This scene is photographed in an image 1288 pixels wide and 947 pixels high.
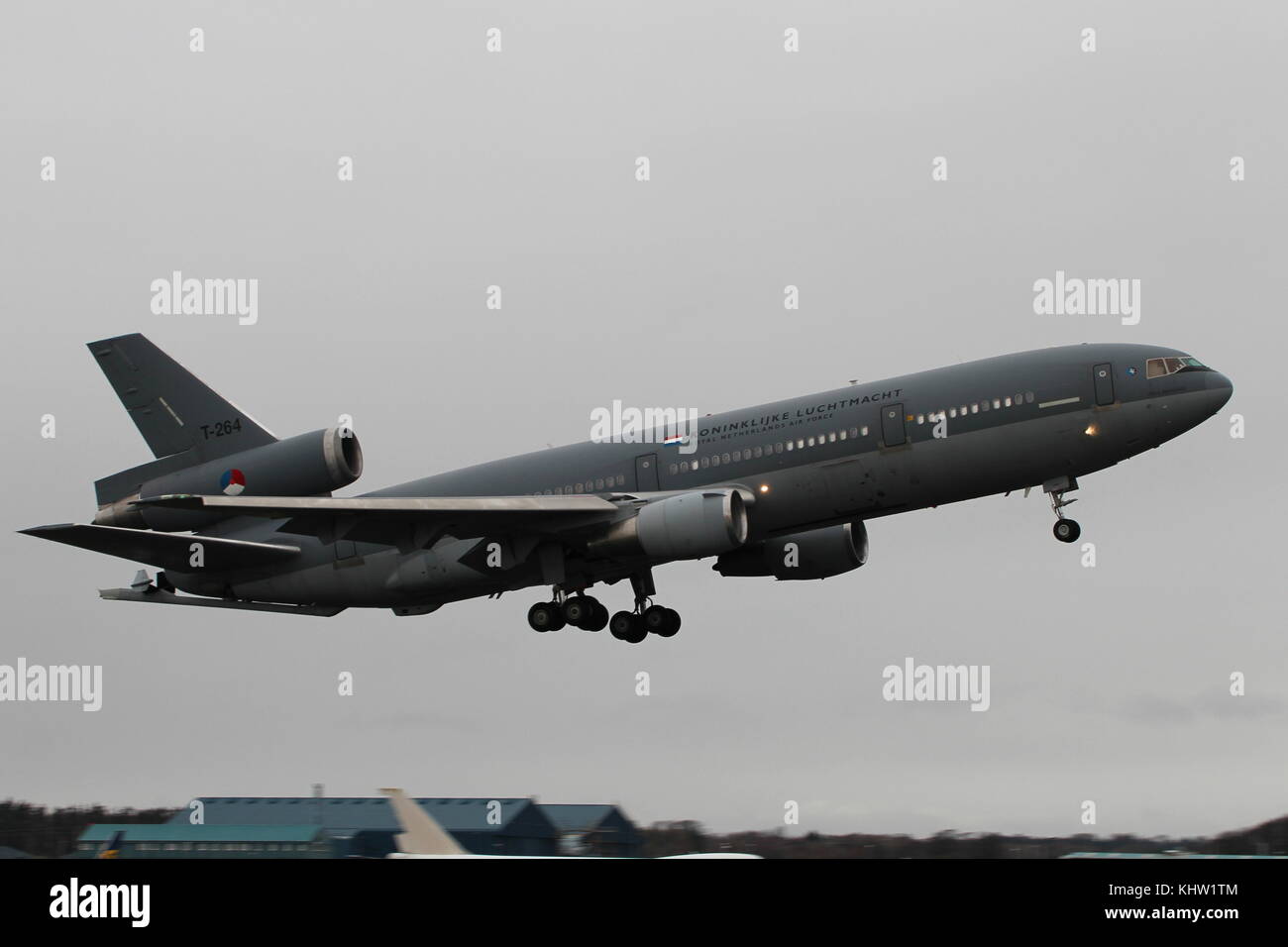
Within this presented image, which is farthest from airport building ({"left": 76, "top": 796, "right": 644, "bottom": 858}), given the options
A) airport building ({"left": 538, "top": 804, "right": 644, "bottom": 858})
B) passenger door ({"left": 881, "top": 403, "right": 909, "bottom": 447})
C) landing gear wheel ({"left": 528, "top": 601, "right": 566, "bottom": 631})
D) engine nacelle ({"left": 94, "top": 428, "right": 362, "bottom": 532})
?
passenger door ({"left": 881, "top": 403, "right": 909, "bottom": 447})

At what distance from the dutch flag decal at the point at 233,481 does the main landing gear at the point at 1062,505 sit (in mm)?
23952

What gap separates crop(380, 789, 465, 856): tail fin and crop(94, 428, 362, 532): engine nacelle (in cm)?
1481

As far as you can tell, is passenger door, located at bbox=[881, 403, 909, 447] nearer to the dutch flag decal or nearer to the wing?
the wing

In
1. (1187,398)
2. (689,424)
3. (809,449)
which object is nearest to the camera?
(1187,398)

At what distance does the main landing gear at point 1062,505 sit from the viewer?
137ft

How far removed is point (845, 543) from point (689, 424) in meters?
7.40

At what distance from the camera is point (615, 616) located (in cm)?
4894

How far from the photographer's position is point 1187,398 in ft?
133

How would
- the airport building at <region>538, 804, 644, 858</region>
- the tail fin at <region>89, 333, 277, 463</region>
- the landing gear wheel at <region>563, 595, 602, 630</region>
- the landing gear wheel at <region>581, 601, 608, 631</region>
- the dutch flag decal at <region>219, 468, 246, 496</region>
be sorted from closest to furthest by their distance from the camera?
the airport building at <region>538, 804, 644, 858</region>
the landing gear wheel at <region>563, 595, 602, 630</region>
the landing gear wheel at <region>581, 601, 608, 631</region>
the dutch flag decal at <region>219, 468, 246, 496</region>
the tail fin at <region>89, 333, 277, 463</region>

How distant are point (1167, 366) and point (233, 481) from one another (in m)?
27.6

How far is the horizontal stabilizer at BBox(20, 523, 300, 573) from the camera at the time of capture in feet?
147
